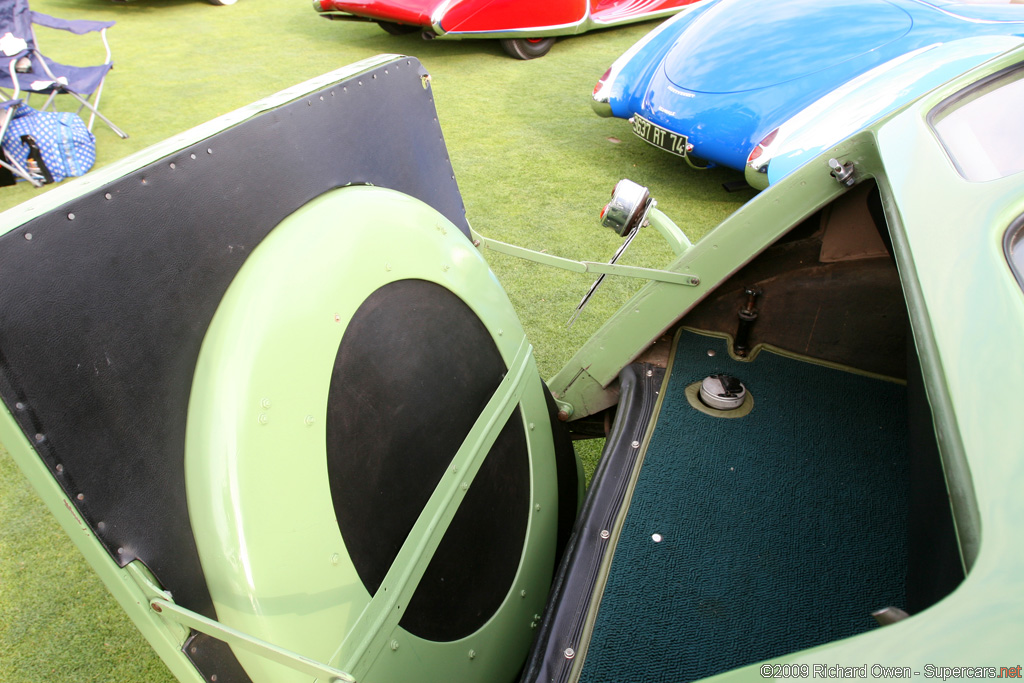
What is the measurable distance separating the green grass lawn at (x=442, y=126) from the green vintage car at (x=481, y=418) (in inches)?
42.1

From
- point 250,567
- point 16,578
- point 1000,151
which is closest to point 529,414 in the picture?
point 250,567

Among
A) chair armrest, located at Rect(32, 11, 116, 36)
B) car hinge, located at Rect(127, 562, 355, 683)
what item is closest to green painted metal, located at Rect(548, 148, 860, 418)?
car hinge, located at Rect(127, 562, 355, 683)

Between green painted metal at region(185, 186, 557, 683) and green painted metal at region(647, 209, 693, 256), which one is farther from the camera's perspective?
green painted metal at region(647, 209, 693, 256)

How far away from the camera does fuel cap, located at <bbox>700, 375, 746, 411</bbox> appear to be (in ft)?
5.75

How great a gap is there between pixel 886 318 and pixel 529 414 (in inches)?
41.8

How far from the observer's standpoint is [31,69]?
15.1ft

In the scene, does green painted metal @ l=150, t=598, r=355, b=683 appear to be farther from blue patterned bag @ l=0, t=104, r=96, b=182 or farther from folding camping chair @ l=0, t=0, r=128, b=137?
folding camping chair @ l=0, t=0, r=128, b=137

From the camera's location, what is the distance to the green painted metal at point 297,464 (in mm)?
793

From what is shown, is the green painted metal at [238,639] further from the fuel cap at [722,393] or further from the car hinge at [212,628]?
the fuel cap at [722,393]

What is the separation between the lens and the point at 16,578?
1.88 meters

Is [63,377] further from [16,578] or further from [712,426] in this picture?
[16,578]

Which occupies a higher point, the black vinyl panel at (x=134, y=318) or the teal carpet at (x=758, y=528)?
the black vinyl panel at (x=134, y=318)

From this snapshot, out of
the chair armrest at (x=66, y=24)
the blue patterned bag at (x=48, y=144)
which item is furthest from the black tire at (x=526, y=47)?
the blue patterned bag at (x=48, y=144)

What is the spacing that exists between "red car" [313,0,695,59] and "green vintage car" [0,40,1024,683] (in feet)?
16.2
